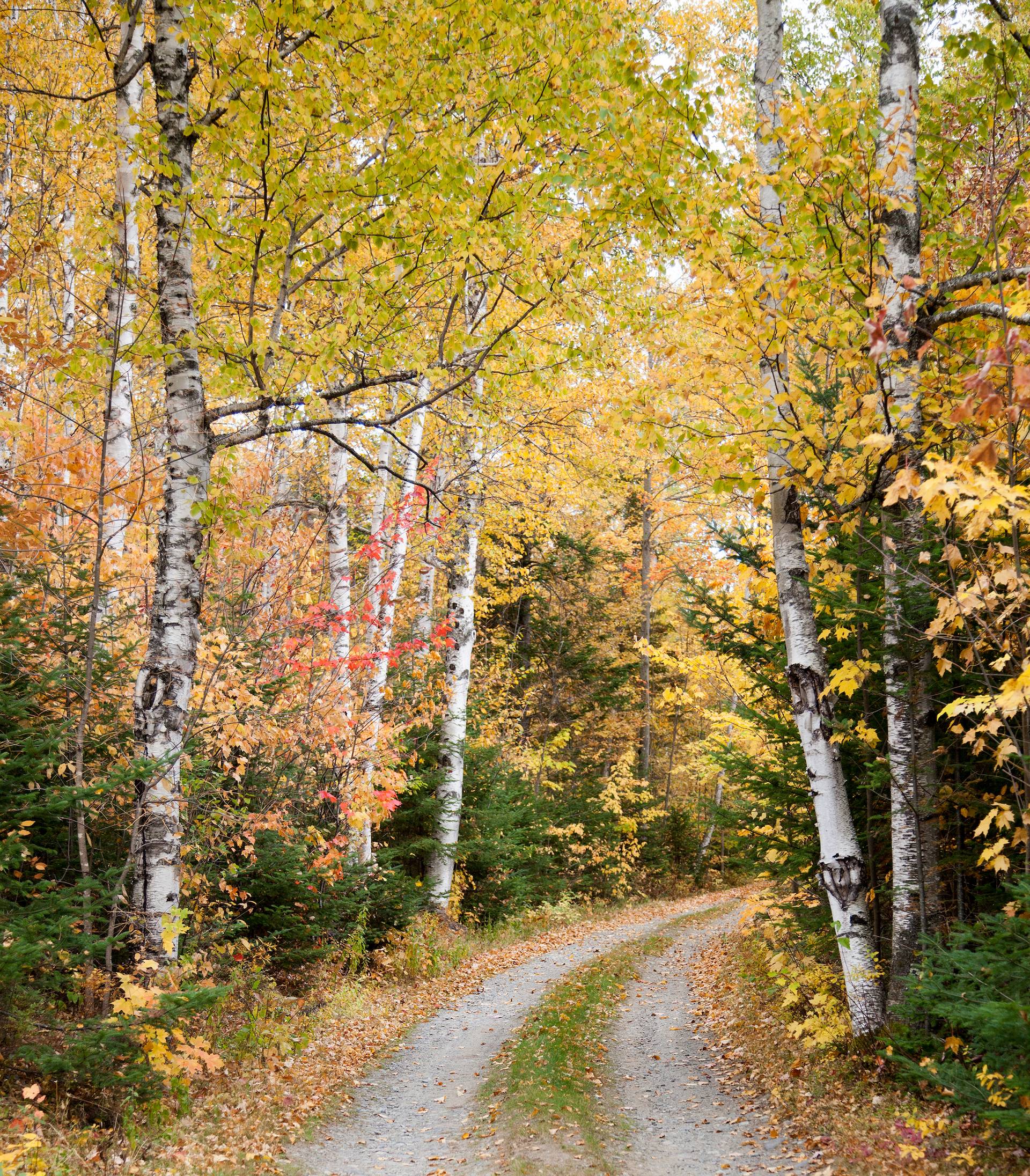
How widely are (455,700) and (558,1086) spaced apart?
257 inches

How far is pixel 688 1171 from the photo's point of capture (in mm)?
5016

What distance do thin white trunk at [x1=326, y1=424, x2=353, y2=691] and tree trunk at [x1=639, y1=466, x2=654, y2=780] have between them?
42.2 ft

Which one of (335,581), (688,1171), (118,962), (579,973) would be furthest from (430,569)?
(688,1171)

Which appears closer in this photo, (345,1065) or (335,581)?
(345,1065)

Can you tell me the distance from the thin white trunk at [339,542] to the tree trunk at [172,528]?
12.6 feet

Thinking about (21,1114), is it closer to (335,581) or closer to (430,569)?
(335,581)

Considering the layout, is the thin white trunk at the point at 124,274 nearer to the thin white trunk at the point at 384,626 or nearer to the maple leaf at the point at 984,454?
the thin white trunk at the point at 384,626

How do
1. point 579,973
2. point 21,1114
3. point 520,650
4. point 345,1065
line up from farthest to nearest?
1. point 520,650
2. point 579,973
3. point 345,1065
4. point 21,1114

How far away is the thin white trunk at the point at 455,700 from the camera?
11984 millimetres

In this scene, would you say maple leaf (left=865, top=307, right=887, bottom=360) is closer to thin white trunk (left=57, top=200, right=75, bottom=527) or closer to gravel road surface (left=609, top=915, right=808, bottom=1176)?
gravel road surface (left=609, top=915, right=808, bottom=1176)

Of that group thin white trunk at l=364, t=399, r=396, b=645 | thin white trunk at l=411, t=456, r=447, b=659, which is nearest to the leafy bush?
thin white trunk at l=364, t=399, r=396, b=645

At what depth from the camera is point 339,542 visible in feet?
32.3

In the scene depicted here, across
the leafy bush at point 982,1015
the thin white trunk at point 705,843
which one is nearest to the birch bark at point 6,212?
the leafy bush at point 982,1015

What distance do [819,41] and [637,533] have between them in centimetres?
1287
